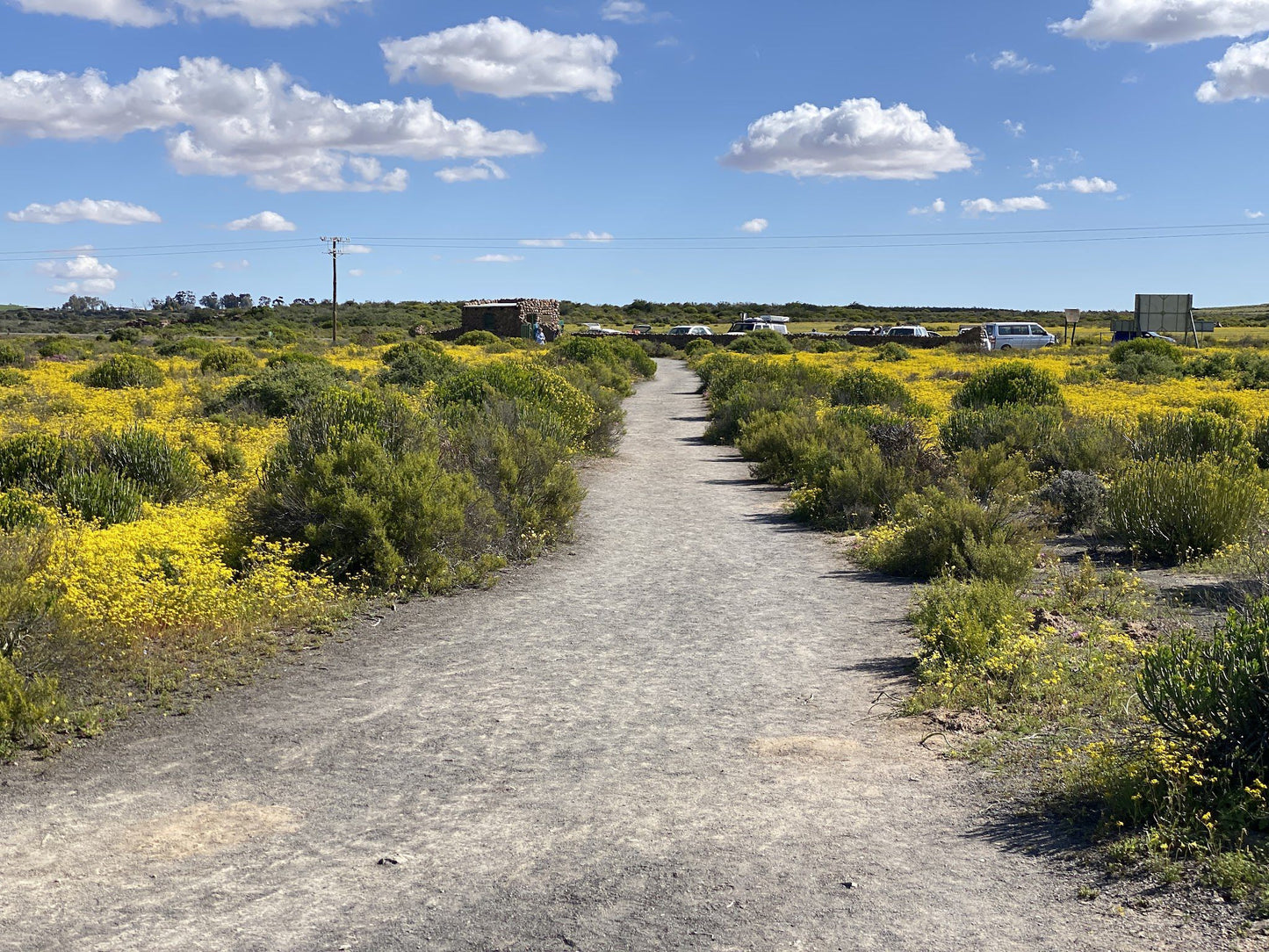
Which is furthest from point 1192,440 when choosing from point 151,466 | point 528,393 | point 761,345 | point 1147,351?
point 761,345

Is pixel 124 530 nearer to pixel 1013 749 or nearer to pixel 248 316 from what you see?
pixel 1013 749

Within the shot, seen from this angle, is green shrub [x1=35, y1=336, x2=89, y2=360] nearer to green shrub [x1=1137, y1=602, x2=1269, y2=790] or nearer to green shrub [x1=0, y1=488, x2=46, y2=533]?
green shrub [x1=0, y1=488, x2=46, y2=533]

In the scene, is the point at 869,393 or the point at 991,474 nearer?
the point at 991,474

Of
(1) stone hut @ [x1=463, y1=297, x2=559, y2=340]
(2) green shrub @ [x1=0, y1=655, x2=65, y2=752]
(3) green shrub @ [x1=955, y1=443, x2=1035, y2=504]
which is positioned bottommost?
(2) green shrub @ [x1=0, y1=655, x2=65, y2=752]

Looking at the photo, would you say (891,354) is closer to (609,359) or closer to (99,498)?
(609,359)

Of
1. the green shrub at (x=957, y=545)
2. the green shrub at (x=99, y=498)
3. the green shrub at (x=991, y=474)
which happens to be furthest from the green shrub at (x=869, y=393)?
the green shrub at (x=99, y=498)

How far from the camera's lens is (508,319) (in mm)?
69500

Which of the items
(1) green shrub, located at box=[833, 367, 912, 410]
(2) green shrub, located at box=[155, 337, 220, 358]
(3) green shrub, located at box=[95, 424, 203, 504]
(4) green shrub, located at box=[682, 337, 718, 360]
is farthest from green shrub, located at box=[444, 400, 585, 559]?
(4) green shrub, located at box=[682, 337, 718, 360]

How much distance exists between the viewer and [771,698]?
689 cm

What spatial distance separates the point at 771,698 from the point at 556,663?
5.15 ft

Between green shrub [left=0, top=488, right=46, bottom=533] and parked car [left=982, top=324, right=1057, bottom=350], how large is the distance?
46.7 meters

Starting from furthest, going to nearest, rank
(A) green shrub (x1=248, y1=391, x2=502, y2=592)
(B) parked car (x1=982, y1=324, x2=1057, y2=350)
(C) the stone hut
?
(C) the stone hut, (B) parked car (x1=982, y1=324, x2=1057, y2=350), (A) green shrub (x1=248, y1=391, x2=502, y2=592)

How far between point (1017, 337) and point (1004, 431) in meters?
38.8

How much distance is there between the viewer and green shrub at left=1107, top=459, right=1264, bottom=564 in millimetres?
10422
